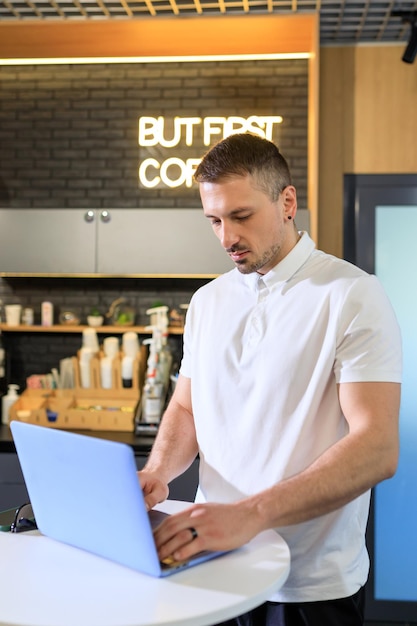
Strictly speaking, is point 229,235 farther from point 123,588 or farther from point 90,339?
point 90,339

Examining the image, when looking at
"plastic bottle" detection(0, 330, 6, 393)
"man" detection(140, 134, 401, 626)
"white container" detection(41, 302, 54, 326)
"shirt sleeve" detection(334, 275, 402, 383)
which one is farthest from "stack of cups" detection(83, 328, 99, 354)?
"shirt sleeve" detection(334, 275, 402, 383)

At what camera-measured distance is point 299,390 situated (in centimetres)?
164

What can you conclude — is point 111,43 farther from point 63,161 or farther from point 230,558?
point 230,558

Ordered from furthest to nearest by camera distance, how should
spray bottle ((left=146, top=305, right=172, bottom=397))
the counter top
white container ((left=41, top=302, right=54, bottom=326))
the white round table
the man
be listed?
white container ((left=41, top=302, right=54, bottom=326)) < spray bottle ((left=146, top=305, right=172, bottom=397)) < the counter top < the man < the white round table

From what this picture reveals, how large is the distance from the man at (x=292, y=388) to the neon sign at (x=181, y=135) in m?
2.46

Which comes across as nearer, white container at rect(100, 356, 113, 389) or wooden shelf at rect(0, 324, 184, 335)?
white container at rect(100, 356, 113, 389)

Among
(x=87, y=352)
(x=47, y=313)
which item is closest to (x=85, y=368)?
(x=87, y=352)

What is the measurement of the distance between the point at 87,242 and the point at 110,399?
0.81 metres

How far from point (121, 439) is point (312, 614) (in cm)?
213

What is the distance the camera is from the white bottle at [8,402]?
160 inches

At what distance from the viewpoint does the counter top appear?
11.9 ft

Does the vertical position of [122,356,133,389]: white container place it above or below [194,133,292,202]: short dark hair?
below

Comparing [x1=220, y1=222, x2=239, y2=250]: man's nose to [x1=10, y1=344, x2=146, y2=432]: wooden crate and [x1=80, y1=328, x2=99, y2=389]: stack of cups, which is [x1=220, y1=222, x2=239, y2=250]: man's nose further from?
[x1=80, y1=328, x2=99, y2=389]: stack of cups

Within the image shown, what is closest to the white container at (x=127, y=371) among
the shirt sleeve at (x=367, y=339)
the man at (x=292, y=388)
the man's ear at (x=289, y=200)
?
the man at (x=292, y=388)
